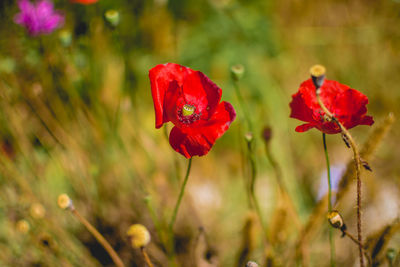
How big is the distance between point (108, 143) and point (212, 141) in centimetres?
63

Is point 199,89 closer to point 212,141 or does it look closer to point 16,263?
point 212,141

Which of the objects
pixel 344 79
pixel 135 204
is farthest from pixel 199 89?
pixel 344 79

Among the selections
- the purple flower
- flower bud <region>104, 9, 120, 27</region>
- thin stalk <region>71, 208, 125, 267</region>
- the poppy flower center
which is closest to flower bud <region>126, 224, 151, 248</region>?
thin stalk <region>71, 208, 125, 267</region>

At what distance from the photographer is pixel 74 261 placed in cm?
84

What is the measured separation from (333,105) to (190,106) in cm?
23

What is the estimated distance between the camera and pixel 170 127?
3.69ft

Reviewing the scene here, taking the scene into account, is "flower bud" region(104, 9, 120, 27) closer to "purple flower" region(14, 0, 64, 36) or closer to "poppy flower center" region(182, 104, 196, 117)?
"poppy flower center" region(182, 104, 196, 117)

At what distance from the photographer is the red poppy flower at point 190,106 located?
47cm

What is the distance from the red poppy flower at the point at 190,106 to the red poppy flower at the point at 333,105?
114 mm

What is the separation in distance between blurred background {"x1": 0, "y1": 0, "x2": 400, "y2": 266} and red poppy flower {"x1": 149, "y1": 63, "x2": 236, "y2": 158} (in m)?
0.17

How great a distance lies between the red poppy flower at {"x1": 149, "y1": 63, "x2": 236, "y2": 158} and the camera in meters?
0.47

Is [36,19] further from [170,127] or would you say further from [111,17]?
[170,127]

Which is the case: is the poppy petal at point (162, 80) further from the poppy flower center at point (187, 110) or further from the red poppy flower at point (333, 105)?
the red poppy flower at point (333, 105)

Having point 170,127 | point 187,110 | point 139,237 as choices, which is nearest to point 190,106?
point 187,110
